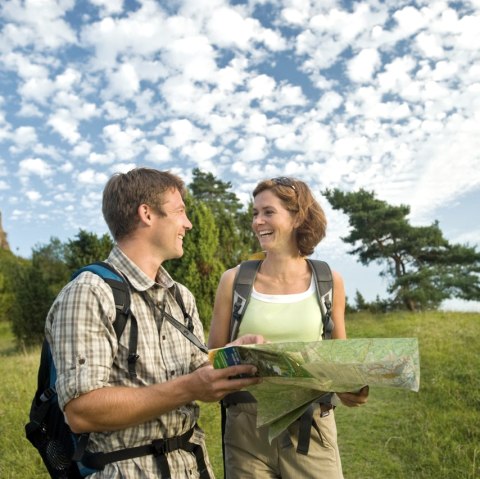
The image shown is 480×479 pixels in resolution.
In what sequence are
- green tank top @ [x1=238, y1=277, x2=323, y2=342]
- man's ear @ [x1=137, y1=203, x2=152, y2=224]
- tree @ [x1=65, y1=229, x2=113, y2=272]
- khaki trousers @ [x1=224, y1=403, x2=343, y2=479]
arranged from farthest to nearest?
tree @ [x1=65, y1=229, x2=113, y2=272]
green tank top @ [x1=238, y1=277, x2=323, y2=342]
khaki trousers @ [x1=224, y1=403, x2=343, y2=479]
man's ear @ [x1=137, y1=203, x2=152, y2=224]

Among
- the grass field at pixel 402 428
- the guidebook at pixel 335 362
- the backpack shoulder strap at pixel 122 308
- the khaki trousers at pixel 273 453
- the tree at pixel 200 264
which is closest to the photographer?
the guidebook at pixel 335 362

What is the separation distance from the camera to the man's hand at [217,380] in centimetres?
172

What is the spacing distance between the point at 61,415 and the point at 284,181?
1849 millimetres

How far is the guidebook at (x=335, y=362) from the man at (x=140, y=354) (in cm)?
8

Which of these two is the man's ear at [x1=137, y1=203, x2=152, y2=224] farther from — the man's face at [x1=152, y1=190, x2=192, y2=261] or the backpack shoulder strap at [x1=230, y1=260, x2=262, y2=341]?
the backpack shoulder strap at [x1=230, y1=260, x2=262, y2=341]

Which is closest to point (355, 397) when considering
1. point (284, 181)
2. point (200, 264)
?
point (284, 181)

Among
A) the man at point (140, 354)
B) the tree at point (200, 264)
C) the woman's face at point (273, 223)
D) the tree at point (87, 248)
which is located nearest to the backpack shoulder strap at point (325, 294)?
the woman's face at point (273, 223)

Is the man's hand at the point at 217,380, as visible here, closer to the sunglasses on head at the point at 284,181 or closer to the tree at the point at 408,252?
the sunglasses on head at the point at 284,181

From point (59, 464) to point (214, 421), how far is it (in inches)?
233

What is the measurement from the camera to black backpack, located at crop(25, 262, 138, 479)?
1.83 metres

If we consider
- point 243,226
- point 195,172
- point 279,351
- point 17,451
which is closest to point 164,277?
point 279,351

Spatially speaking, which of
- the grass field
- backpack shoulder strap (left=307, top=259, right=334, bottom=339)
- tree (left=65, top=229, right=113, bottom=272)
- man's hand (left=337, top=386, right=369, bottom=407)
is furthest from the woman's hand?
tree (left=65, top=229, right=113, bottom=272)

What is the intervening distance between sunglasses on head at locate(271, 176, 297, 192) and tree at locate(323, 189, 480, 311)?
1938 centimetres

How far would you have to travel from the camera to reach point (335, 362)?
1.61 metres
